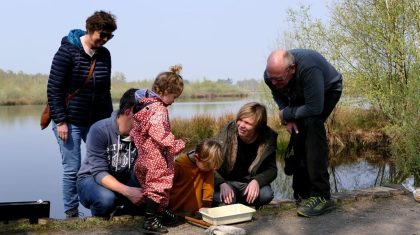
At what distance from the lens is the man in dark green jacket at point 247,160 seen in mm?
4004

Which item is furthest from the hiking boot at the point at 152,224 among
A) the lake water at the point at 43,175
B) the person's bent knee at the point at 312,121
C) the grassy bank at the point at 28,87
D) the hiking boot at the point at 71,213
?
the grassy bank at the point at 28,87

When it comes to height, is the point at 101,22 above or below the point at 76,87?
above

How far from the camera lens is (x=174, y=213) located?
3.83 metres

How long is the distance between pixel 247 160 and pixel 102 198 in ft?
3.96

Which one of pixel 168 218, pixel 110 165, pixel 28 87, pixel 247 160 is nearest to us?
pixel 168 218

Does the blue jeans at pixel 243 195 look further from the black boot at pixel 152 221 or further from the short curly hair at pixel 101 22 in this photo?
the short curly hair at pixel 101 22

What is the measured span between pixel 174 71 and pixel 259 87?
11.5 metres

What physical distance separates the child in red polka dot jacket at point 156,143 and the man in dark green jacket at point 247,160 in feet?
2.27

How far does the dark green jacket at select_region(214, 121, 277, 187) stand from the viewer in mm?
4098

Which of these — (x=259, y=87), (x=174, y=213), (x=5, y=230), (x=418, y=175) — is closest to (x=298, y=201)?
(x=174, y=213)

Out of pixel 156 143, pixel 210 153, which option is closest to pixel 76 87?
pixel 156 143

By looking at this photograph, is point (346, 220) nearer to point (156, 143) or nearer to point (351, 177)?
point (156, 143)

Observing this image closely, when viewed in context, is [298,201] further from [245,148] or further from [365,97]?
[365,97]

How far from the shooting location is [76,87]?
13.5 ft
